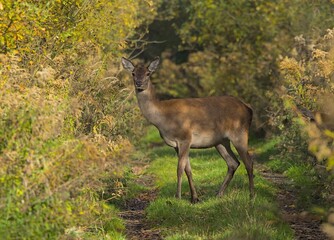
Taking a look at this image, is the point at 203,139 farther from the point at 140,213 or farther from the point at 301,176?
the point at 301,176

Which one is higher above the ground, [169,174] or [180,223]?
[180,223]

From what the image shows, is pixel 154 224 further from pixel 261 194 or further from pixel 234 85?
pixel 234 85

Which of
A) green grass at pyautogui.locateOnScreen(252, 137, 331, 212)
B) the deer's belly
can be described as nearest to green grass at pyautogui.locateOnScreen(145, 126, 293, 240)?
green grass at pyautogui.locateOnScreen(252, 137, 331, 212)

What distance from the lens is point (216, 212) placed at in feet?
40.8

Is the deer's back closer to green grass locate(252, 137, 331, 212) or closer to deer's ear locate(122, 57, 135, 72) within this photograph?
deer's ear locate(122, 57, 135, 72)

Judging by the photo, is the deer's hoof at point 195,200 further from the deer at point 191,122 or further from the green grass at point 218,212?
the deer at point 191,122

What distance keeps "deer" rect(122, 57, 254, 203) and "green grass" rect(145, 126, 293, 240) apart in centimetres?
68

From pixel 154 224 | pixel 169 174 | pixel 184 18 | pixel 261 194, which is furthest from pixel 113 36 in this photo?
pixel 184 18

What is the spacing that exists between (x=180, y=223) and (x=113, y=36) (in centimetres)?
956

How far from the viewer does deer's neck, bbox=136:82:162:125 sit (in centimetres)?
1543

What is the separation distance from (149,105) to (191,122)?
0.81 metres

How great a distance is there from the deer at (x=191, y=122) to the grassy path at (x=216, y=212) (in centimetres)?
68

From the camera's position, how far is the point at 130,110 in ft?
56.9

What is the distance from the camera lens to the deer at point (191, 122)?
15328mm
